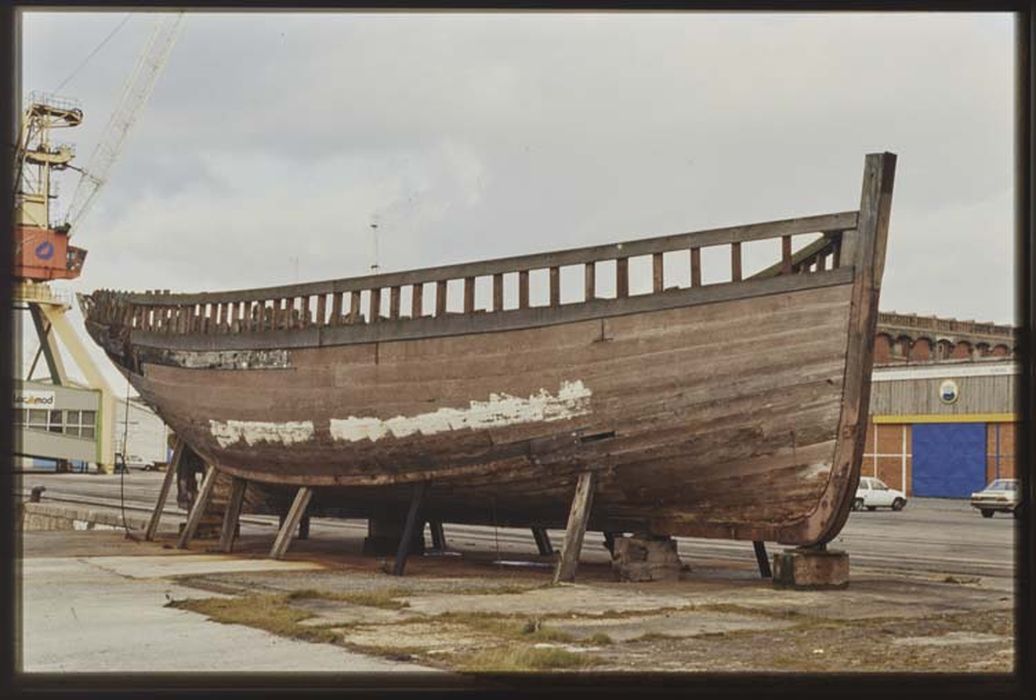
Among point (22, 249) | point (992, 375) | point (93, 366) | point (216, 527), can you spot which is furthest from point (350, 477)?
point (93, 366)

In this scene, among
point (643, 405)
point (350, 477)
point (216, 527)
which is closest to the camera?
point (643, 405)

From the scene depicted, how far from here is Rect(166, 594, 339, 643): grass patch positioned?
9.81 meters

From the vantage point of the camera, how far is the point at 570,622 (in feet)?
34.5

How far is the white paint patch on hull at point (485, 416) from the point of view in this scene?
13578mm

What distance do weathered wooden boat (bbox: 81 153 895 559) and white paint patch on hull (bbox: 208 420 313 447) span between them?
0.15 feet

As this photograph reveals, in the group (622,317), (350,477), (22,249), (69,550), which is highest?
(22,249)

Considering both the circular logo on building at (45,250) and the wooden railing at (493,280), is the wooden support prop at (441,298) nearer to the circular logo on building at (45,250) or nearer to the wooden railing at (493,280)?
the wooden railing at (493,280)

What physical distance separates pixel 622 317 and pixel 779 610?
358cm

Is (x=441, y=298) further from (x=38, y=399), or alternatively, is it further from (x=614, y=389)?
(x=38, y=399)

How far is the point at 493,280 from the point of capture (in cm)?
1412

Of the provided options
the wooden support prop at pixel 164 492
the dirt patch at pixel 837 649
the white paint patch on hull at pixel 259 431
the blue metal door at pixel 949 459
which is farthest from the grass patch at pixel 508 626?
the blue metal door at pixel 949 459

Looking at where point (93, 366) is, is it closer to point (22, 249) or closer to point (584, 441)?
point (22, 249)

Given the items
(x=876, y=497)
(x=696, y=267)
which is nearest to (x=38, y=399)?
(x=876, y=497)

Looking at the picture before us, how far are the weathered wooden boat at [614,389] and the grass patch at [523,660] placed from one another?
4.68 m
